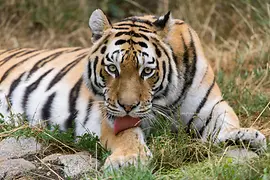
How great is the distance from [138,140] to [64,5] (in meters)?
4.49

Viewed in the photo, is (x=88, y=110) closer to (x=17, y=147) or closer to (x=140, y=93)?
(x=17, y=147)

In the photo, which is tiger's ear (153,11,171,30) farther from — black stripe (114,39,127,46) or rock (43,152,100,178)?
rock (43,152,100,178)

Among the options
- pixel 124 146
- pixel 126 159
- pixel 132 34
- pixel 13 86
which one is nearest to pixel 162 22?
pixel 132 34

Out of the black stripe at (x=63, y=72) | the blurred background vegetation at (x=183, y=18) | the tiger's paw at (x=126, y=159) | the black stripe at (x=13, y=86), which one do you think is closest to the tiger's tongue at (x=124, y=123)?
the tiger's paw at (x=126, y=159)

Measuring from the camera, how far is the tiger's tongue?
402 cm

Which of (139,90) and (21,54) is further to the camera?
(21,54)

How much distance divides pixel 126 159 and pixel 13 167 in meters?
0.59

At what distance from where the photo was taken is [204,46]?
6938mm

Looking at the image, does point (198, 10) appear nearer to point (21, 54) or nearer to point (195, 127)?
point (21, 54)

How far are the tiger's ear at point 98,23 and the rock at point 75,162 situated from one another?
0.70 meters

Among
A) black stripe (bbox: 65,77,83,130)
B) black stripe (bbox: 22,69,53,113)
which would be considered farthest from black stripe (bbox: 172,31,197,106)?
black stripe (bbox: 22,69,53,113)

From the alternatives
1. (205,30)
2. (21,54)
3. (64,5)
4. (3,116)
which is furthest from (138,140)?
(64,5)

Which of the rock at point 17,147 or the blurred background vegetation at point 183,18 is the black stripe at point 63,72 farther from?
the blurred background vegetation at point 183,18

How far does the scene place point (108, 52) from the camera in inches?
157
